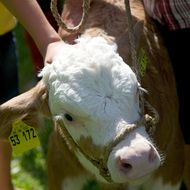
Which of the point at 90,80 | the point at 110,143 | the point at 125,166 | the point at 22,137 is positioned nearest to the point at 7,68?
the point at 22,137

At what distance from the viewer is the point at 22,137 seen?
3111mm

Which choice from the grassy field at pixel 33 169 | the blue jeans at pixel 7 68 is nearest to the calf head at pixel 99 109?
the blue jeans at pixel 7 68

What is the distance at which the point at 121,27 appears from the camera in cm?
318

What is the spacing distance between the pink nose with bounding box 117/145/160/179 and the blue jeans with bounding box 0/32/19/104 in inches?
53.0

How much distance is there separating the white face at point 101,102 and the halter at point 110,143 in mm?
17

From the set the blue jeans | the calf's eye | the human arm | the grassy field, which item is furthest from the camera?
the grassy field

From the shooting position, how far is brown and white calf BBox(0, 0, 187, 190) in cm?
263

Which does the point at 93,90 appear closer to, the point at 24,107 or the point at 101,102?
the point at 101,102

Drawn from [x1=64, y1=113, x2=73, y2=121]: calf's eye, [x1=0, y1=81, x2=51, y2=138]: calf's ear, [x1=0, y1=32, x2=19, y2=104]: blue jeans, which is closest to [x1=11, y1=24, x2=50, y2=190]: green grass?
[x1=0, y1=32, x2=19, y2=104]: blue jeans

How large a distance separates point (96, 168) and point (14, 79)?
3.60ft

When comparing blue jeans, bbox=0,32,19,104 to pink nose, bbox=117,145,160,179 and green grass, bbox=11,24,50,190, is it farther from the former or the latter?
pink nose, bbox=117,145,160,179

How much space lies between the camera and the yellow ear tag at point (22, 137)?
3.09 m

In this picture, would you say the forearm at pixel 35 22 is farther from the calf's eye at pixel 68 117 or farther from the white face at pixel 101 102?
the calf's eye at pixel 68 117

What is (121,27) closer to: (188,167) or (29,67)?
(188,167)
